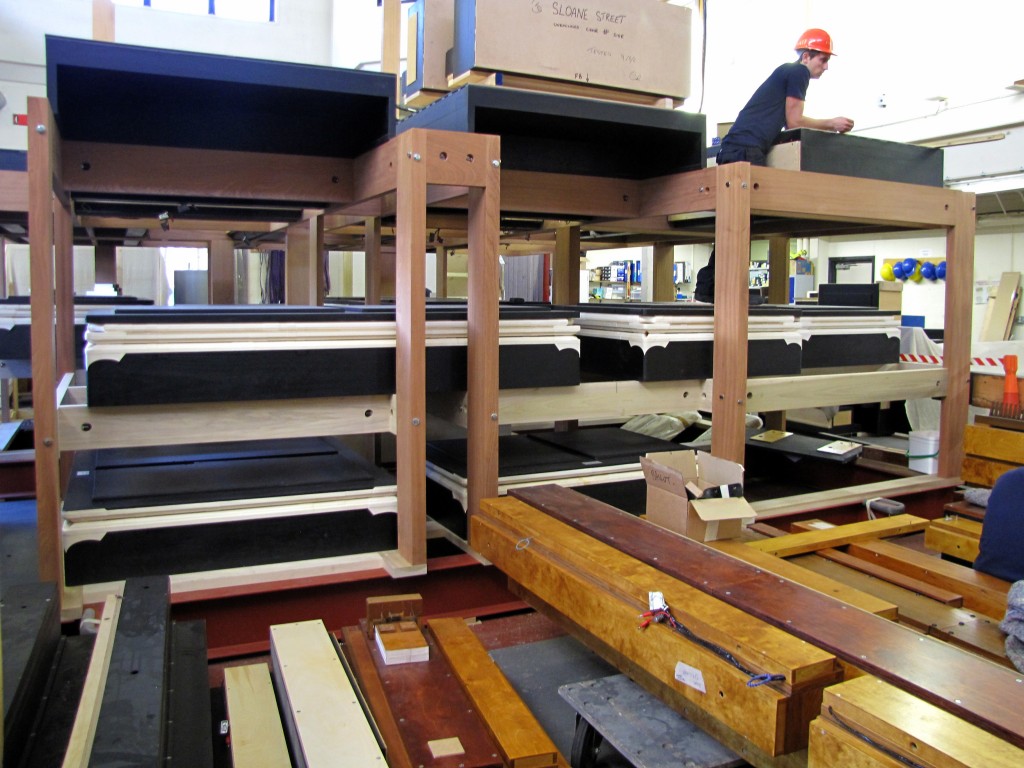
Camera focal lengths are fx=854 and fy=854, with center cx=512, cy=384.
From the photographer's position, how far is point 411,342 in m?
2.23

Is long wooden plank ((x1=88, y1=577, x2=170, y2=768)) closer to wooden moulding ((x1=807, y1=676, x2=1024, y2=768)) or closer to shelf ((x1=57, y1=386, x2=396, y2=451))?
shelf ((x1=57, y1=386, x2=396, y2=451))

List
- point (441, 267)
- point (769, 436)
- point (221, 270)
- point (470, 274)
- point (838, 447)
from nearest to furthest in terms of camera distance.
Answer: point (470, 274), point (838, 447), point (769, 436), point (221, 270), point (441, 267)

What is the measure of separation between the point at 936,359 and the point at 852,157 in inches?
107

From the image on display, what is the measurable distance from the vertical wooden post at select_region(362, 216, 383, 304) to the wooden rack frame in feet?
0.87

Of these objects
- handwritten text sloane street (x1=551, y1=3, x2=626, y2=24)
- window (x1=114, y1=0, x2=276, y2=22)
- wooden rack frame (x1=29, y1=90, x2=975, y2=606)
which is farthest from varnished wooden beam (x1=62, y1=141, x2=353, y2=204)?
window (x1=114, y1=0, x2=276, y2=22)

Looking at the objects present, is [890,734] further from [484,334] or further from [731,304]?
[731,304]

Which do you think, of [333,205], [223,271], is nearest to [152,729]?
[333,205]

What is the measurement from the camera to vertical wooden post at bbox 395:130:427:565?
2.20m

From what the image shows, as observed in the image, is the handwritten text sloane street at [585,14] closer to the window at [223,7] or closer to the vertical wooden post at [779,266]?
the vertical wooden post at [779,266]

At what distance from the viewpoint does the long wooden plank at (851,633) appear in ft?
3.89

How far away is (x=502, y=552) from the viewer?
211 centimetres

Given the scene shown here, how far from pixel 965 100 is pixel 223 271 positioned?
618 centimetres

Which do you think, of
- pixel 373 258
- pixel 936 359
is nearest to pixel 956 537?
pixel 373 258

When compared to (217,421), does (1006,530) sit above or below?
below
